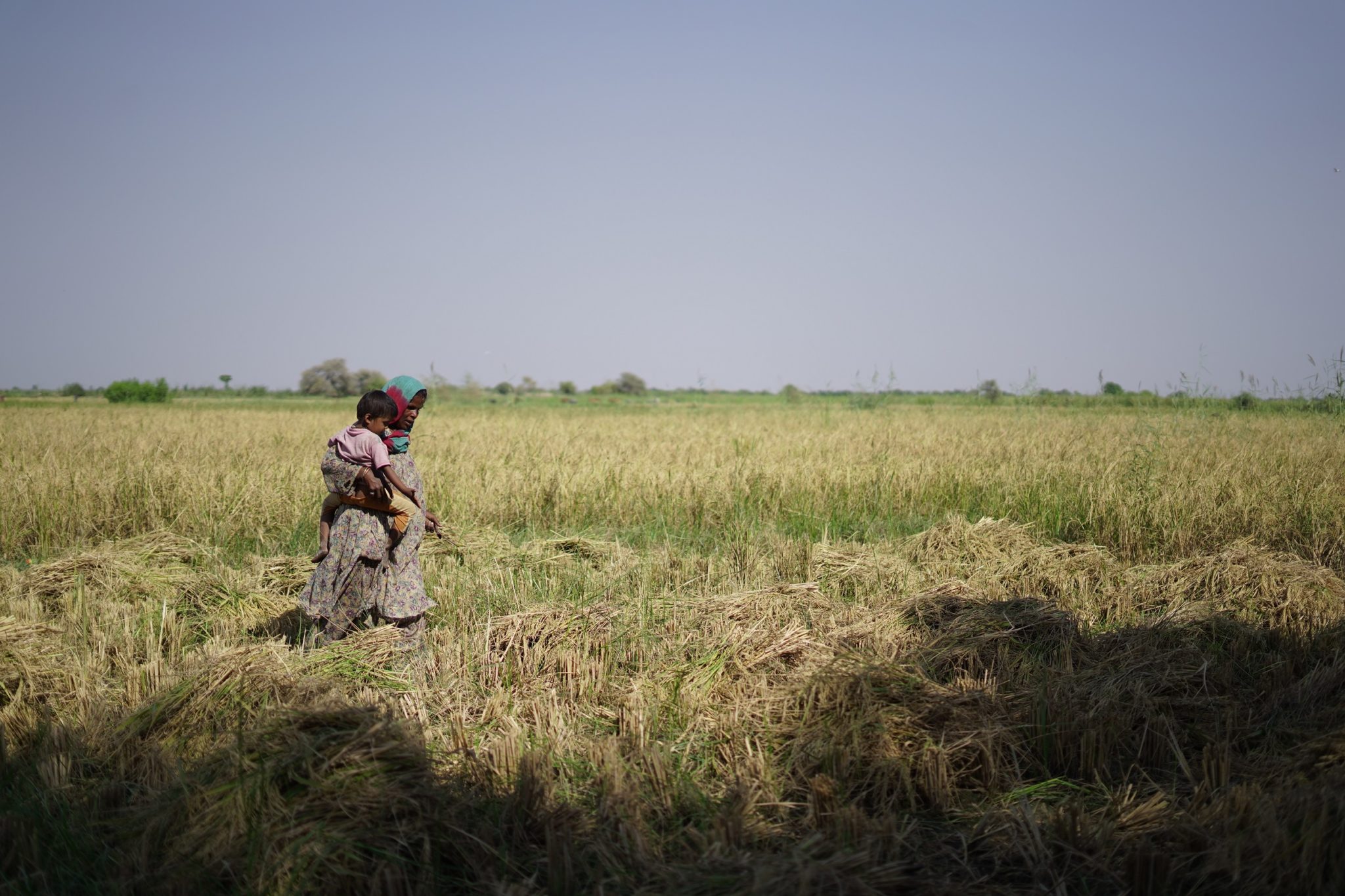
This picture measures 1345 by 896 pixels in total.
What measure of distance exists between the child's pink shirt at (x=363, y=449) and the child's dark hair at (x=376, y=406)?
9 centimetres

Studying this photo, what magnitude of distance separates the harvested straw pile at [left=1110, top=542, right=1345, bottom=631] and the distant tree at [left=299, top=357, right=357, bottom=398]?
6143 centimetres

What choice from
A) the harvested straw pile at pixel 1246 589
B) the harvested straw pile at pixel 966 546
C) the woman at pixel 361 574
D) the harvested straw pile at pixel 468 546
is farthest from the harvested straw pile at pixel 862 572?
the woman at pixel 361 574

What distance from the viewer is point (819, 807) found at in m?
2.68

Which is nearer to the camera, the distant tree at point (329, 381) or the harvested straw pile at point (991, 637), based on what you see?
the harvested straw pile at point (991, 637)

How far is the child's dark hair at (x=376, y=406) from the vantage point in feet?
12.4

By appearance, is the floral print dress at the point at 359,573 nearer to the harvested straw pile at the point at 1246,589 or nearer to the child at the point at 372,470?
the child at the point at 372,470

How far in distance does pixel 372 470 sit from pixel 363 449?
11 cm

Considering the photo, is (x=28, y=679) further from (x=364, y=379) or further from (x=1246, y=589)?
(x=364, y=379)

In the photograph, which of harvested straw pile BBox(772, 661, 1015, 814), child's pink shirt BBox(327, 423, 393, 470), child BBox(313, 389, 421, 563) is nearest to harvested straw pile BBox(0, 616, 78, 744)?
child BBox(313, 389, 421, 563)

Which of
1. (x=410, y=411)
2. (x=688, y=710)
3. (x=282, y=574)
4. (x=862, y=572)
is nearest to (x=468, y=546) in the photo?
(x=282, y=574)

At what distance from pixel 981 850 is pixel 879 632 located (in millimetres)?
1605

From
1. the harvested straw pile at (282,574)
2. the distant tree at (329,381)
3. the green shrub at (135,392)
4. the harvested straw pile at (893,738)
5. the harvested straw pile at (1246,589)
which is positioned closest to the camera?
the harvested straw pile at (893,738)

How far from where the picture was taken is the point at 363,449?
12.1 feet

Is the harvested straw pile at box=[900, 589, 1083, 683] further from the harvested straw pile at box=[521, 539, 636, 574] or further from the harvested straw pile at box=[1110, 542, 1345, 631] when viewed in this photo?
the harvested straw pile at box=[521, 539, 636, 574]
